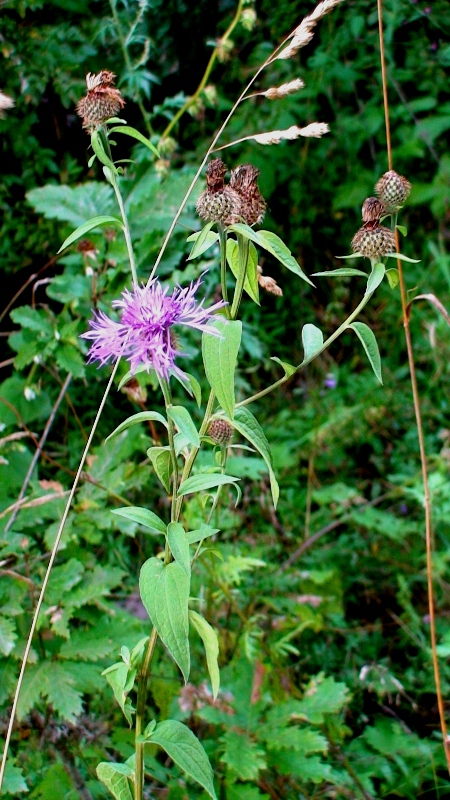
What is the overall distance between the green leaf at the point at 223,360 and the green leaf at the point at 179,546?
16cm

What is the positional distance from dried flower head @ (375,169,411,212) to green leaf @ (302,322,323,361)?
0.21m

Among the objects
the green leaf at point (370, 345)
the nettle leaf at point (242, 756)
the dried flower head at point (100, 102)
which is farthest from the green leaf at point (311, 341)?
the nettle leaf at point (242, 756)

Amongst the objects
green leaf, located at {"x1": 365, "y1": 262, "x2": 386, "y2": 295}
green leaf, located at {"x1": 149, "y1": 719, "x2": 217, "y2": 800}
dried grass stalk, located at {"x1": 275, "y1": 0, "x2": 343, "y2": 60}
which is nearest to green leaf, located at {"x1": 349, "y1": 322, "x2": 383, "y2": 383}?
green leaf, located at {"x1": 365, "y1": 262, "x2": 386, "y2": 295}

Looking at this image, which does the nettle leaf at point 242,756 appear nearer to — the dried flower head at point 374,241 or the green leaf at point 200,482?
the green leaf at point 200,482

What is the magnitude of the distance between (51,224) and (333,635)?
4.89ft

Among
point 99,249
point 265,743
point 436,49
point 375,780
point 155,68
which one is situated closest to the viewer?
point 265,743

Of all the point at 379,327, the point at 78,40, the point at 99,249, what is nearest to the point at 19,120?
the point at 78,40

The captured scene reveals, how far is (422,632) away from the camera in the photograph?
2.17m

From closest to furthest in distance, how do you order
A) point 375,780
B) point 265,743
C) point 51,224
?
point 265,743
point 375,780
point 51,224

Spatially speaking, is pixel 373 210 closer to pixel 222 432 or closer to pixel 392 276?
pixel 392 276

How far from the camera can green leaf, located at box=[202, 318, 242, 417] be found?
32.6 inches

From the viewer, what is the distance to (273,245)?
924 millimetres

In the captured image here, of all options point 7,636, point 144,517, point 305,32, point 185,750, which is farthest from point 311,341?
point 7,636

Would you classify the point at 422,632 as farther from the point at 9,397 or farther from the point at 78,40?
the point at 78,40
